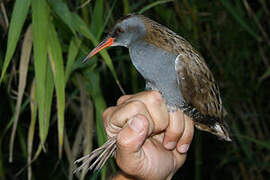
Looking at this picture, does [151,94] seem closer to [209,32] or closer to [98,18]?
[98,18]

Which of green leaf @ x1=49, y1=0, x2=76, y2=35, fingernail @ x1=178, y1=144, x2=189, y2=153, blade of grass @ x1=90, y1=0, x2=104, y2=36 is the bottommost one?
fingernail @ x1=178, y1=144, x2=189, y2=153

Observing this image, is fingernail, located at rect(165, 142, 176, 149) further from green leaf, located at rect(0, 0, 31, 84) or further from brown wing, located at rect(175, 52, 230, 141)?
green leaf, located at rect(0, 0, 31, 84)

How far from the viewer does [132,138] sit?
101 centimetres

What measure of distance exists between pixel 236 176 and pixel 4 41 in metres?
1.74

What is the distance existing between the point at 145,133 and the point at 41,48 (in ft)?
1.25

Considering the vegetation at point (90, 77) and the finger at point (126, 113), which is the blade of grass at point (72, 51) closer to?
the vegetation at point (90, 77)

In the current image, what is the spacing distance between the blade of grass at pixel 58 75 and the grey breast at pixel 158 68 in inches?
9.1

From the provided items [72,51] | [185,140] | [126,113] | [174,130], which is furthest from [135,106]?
[72,51]

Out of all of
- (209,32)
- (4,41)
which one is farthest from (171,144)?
(209,32)

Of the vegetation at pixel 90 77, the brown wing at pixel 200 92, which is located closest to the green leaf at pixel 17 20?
the vegetation at pixel 90 77

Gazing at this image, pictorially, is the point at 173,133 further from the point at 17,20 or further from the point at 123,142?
the point at 17,20

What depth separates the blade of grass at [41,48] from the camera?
1.11 meters

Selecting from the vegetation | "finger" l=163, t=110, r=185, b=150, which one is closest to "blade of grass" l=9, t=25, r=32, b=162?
the vegetation

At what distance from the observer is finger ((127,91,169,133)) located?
1.08 m
